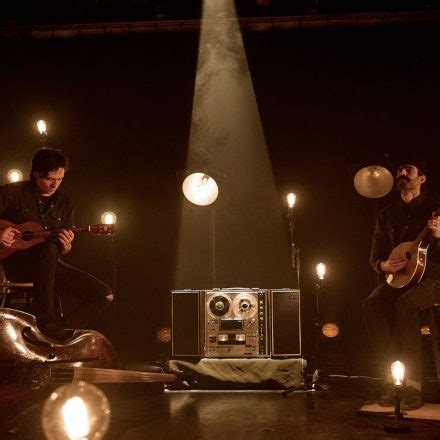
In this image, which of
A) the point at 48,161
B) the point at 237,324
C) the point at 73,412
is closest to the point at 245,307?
the point at 237,324

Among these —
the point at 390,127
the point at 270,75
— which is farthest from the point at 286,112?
the point at 390,127

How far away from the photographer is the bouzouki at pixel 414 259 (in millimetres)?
4152

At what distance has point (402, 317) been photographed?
4.11 m

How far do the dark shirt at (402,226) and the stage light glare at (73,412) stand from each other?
2.88 m

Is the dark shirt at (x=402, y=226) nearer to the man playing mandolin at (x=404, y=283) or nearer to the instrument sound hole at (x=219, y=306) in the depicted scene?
the man playing mandolin at (x=404, y=283)

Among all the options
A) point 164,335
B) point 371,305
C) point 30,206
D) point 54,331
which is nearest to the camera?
point 54,331

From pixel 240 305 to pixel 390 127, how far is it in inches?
117

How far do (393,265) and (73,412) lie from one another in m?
2.90

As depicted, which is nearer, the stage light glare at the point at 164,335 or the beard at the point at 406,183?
the beard at the point at 406,183

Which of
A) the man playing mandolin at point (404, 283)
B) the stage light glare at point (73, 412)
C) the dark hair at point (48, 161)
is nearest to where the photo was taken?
the stage light glare at point (73, 412)

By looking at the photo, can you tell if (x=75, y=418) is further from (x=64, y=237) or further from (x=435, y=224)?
(x=435, y=224)

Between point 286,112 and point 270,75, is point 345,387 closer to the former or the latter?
point 286,112

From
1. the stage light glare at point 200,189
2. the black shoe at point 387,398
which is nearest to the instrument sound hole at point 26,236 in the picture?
the stage light glare at point 200,189

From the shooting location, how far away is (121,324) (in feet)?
22.1
